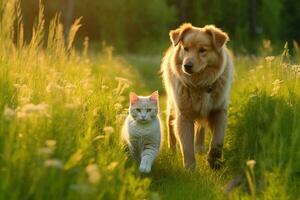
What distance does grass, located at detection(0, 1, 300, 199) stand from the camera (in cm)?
340

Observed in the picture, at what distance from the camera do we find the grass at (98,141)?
3.40 metres

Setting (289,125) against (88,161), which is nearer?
(88,161)

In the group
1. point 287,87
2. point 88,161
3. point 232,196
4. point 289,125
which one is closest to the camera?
point 88,161

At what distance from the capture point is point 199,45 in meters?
6.67

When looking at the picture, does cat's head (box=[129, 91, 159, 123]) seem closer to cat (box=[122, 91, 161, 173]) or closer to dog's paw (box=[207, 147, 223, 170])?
cat (box=[122, 91, 161, 173])

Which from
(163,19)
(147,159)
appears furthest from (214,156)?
(163,19)

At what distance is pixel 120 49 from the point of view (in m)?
34.0

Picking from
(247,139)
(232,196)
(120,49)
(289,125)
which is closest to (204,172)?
(247,139)

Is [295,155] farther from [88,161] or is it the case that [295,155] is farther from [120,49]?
[120,49]

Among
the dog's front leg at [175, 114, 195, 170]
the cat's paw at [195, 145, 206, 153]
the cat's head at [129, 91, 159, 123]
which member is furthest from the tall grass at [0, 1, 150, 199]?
the cat's paw at [195, 145, 206, 153]

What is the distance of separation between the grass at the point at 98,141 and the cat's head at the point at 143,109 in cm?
27

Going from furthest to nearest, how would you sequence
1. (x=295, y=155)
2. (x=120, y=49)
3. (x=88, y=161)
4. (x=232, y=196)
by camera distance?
(x=120, y=49) → (x=295, y=155) → (x=232, y=196) → (x=88, y=161)

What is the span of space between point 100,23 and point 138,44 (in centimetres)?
269

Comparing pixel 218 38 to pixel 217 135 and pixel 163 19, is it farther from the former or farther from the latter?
pixel 163 19
